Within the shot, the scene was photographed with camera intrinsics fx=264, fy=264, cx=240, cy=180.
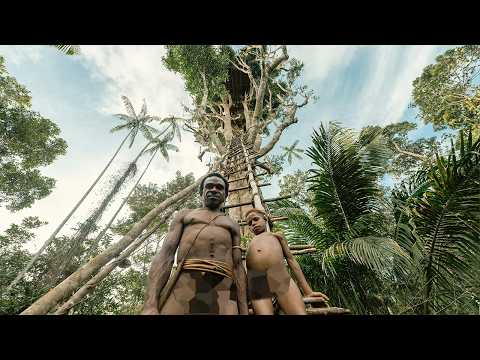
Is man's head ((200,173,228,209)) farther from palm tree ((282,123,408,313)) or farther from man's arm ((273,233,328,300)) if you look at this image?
palm tree ((282,123,408,313))

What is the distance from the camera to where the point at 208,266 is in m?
2.02

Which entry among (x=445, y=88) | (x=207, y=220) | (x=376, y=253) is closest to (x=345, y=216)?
(x=376, y=253)

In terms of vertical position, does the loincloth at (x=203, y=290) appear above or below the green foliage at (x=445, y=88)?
below

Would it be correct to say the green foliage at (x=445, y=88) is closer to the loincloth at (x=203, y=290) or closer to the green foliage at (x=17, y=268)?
the loincloth at (x=203, y=290)

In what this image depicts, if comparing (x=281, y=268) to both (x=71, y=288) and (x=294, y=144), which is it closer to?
(x=71, y=288)

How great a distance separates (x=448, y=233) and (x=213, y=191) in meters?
2.89

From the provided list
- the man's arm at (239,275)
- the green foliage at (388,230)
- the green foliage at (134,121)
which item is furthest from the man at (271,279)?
the green foliage at (134,121)

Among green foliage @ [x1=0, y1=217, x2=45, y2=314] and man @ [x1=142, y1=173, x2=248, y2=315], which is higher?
green foliage @ [x1=0, y1=217, x2=45, y2=314]

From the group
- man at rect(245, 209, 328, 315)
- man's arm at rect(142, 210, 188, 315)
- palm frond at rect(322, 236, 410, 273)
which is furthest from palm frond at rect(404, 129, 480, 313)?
man's arm at rect(142, 210, 188, 315)

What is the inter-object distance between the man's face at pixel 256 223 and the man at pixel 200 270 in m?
0.32

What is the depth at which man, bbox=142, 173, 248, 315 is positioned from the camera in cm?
187

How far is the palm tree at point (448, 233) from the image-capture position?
303 centimetres

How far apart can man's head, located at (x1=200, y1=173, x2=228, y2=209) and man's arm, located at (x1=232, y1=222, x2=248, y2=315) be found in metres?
0.32

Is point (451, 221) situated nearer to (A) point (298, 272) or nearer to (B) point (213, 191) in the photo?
(A) point (298, 272)
